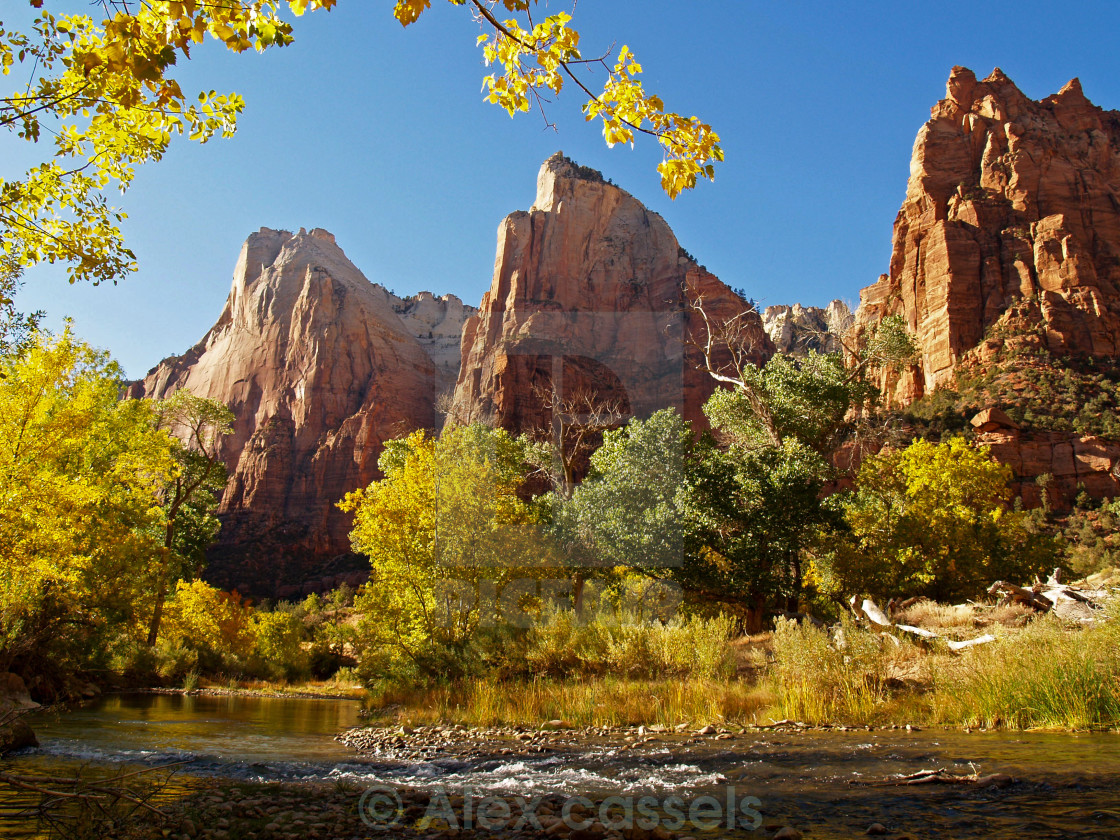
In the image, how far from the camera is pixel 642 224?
87000mm

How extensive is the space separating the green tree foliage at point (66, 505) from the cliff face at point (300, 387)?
4832 centimetres

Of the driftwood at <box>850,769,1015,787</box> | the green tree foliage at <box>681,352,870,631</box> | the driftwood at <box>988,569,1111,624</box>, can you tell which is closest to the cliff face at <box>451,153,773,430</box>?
the green tree foliage at <box>681,352,870,631</box>

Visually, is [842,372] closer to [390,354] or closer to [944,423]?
[944,423]

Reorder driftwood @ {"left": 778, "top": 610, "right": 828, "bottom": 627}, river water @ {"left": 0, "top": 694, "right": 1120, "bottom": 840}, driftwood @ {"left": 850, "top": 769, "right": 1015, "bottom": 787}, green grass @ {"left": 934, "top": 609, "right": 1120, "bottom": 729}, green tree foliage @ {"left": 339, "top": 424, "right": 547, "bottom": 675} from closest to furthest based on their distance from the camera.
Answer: river water @ {"left": 0, "top": 694, "right": 1120, "bottom": 840}
driftwood @ {"left": 850, "top": 769, "right": 1015, "bottom": 787}
green grass @ {"left": 934, "top": 609, "right": 1120, "bottom": 729}
driftwood @ {"left": 778, "top": 610, "right": 828, "bottom": 627}
green tree foliage @ {"left": 339, "top": 424, "right": 547, "bottom": 675}

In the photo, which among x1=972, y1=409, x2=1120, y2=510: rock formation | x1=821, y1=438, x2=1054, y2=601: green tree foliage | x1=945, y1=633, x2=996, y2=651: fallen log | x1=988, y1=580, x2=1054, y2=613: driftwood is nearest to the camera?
x1=945, y1=633, x2=996, y2=651: fallen log

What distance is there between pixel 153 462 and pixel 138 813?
41.6ft

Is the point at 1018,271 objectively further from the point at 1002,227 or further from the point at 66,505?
the point at 66,505

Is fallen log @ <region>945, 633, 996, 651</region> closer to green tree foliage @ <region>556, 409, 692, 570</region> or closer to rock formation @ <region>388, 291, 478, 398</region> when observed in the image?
green tree foliage @ <region>556, 409, 692, 570</region>

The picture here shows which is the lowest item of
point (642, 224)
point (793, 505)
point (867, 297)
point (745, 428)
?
point (793, 505)

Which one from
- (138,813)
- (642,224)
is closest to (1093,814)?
(138,813)

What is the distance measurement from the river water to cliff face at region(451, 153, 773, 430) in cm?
5381

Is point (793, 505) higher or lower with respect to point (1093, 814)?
higher

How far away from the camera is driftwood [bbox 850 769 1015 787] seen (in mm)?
5262

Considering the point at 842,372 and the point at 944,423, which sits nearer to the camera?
the point at 842,372
